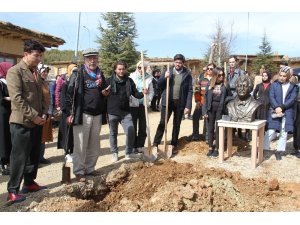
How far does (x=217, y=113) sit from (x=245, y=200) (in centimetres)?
252

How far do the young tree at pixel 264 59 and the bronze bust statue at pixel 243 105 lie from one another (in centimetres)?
2589

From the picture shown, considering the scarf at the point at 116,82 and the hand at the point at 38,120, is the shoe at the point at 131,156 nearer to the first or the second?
the scarf at the point at 116,82

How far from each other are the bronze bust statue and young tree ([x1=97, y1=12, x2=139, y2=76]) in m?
12.8

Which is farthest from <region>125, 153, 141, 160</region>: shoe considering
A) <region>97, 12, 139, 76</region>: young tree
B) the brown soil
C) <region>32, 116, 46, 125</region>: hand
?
<region>97, 12, 139, 76</region>: young tree

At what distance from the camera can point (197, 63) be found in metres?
31.5

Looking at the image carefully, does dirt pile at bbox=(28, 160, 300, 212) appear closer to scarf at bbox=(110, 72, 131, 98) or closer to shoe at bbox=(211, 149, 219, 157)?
shoe at bbox=(211, 149, 219, 157)

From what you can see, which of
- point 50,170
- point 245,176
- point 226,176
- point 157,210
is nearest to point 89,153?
point 50,170

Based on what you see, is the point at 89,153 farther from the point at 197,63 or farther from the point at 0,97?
the point at 197,63

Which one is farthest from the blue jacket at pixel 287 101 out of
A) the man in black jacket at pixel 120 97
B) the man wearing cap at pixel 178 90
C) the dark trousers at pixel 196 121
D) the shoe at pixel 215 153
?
the man in black jacket at pixel 120 97

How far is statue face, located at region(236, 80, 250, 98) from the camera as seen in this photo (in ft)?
18.3

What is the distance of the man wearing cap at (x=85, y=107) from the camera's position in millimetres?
4457

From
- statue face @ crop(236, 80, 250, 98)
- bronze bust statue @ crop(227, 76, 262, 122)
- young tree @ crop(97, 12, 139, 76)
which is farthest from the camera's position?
young tree @ crop(97, 12, 139, 76)

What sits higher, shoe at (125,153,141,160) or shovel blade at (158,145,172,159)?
shovel blade at (158,145,172,159)

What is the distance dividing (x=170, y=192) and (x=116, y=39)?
16.1 metres
